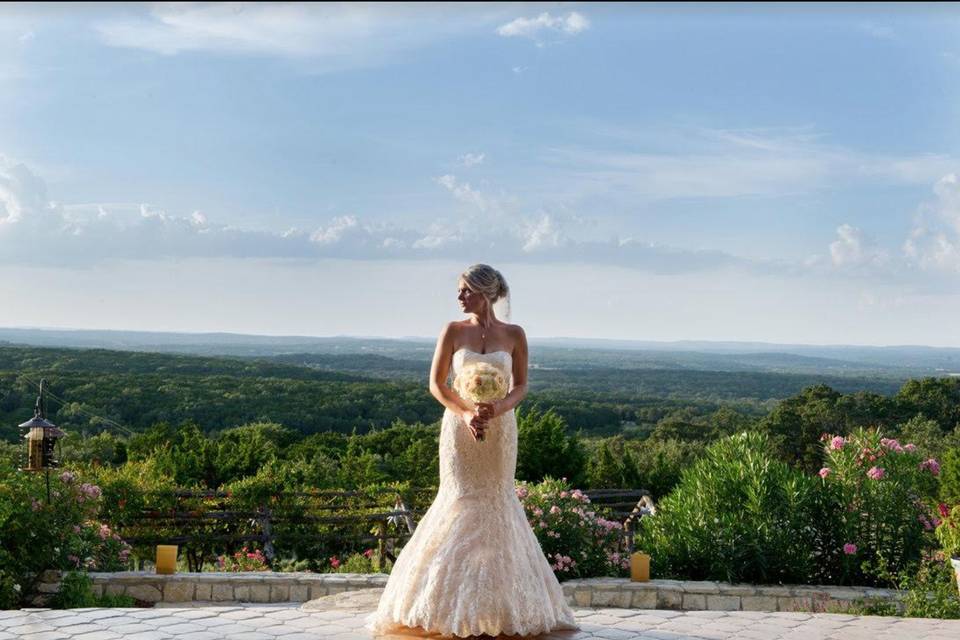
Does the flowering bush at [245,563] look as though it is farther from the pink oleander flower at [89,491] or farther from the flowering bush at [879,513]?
the flowering bush at [879,513]

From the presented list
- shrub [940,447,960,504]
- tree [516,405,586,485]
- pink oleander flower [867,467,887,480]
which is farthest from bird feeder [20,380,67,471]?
tree [516,405,586,485]

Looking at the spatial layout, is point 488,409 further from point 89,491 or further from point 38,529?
point 89,491

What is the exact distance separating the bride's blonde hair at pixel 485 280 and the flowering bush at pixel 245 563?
5.85 meters

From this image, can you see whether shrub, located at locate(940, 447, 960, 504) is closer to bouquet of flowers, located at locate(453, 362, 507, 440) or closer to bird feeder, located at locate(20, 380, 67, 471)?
bouquet of flowers, located at locate(453, 362, 507, 440)

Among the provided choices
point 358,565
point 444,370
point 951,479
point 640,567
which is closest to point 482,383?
point 444,370

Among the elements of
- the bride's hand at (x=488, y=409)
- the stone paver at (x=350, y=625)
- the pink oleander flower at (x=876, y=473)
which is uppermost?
the bride's hand at (x=488, y=409)

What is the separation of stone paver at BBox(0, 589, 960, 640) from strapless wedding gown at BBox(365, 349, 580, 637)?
0.26m

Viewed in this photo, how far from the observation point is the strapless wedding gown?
5793mm

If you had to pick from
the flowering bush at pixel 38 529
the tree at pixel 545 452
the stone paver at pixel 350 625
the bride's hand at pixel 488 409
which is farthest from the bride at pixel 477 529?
the tree at pixel 545 452

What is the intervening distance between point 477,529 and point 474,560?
19 centimetres

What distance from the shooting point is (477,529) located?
235 inches

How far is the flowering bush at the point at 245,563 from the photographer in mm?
10788

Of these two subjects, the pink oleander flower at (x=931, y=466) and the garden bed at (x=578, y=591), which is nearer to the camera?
the garden bed at (x=578, y=591)

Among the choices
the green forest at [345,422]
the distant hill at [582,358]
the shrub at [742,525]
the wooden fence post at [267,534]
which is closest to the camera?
the shrub at [742,525]
